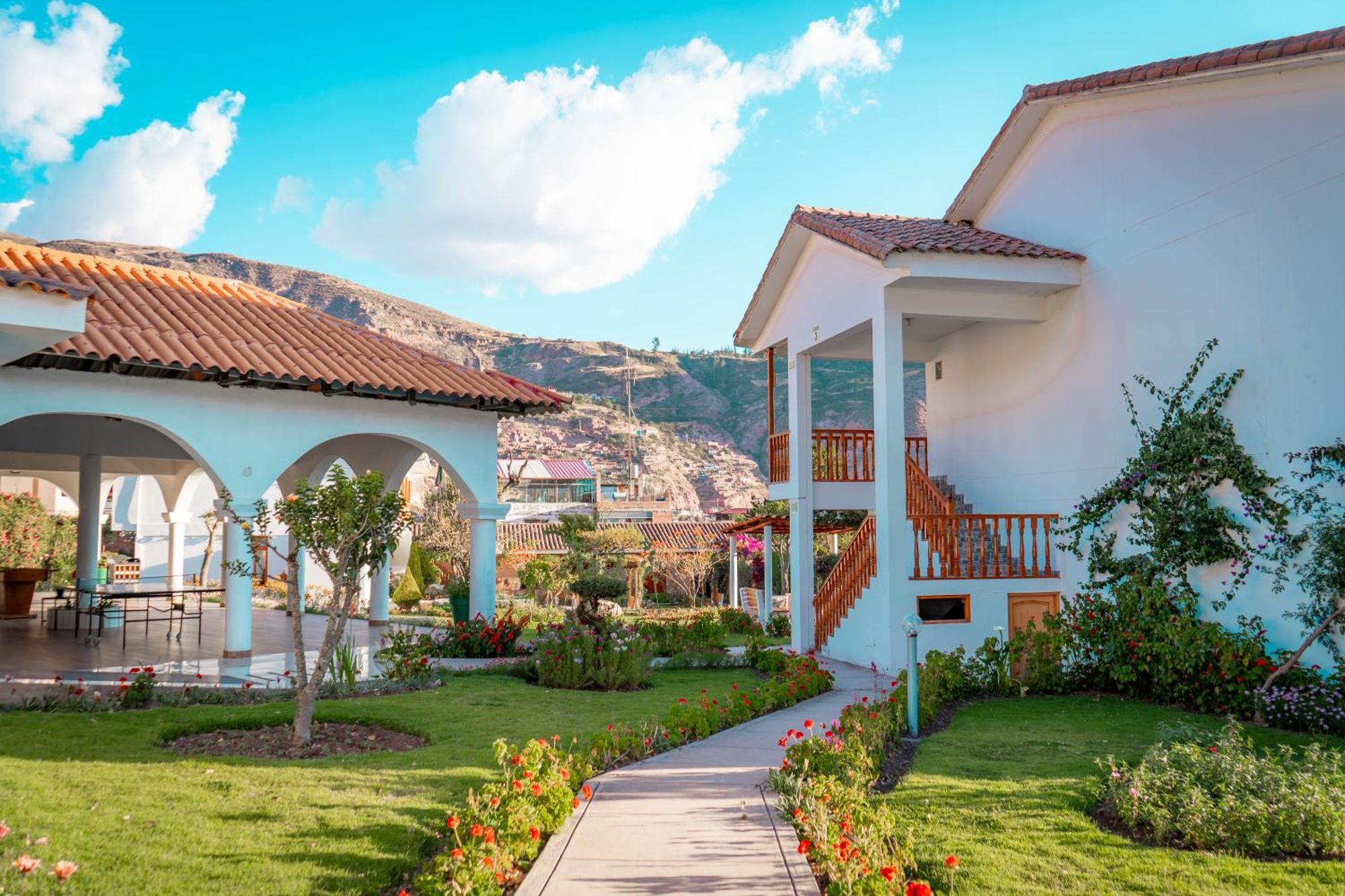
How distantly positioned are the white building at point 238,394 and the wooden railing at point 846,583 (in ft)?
16.2

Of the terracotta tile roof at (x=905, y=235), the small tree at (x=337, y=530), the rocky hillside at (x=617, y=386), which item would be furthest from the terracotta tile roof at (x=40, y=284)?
the rocky hillside at (x=617, y=386)

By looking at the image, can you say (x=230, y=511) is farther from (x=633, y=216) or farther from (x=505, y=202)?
(x=505, y=202)

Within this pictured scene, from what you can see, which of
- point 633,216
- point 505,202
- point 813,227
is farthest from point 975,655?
point 505,202

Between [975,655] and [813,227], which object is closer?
[975,655]

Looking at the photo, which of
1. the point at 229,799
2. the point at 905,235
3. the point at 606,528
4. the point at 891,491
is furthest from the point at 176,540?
the point at 606,528

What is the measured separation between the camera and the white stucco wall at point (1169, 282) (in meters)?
9.41

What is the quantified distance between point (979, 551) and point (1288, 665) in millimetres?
4871

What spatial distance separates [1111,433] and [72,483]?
22272 millimetres

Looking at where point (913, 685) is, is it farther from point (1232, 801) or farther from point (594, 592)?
point (594, 592)

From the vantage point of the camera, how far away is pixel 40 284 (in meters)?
7.25

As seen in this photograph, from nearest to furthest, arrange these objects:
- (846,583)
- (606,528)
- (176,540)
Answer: (846,583)
(176,540)
(606,528)

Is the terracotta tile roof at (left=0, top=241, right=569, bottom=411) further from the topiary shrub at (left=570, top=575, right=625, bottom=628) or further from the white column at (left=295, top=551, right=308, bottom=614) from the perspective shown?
the topiary shrub at (left=570, top=575, right=625, bottom=628)

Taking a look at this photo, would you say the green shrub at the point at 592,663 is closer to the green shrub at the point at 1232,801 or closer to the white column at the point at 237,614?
the white column at the point at 237,614

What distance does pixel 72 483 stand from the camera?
2244 cm
